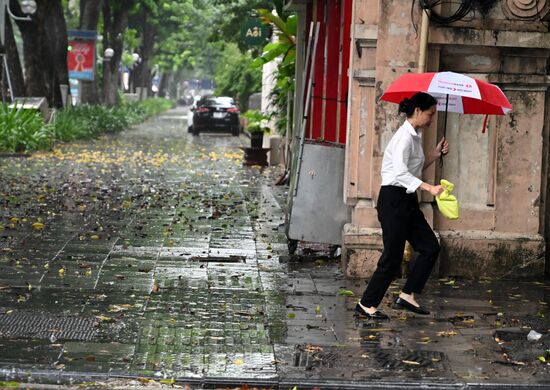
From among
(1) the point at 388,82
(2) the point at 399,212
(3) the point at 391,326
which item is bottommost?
(3) the point at 391,326

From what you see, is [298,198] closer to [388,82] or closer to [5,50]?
[388,82]

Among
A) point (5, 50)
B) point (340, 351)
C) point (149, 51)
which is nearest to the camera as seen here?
point (340, 351)

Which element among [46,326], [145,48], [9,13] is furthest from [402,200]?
[145,48]

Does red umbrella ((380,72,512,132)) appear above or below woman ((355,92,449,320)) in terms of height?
above

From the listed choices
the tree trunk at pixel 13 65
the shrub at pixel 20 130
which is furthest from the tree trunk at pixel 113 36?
the shrub at pixel 20 130

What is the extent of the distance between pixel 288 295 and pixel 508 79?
2944 mm

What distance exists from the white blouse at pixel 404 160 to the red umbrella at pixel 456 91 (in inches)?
16.5

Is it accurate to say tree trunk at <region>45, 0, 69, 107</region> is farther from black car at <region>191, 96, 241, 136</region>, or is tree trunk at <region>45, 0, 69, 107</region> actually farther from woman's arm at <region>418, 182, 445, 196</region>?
woman's arm at <region>418, 182, 445, 196</region>

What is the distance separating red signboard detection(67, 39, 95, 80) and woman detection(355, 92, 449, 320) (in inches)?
1279

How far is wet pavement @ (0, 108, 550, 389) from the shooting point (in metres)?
7.07

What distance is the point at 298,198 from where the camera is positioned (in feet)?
38.0

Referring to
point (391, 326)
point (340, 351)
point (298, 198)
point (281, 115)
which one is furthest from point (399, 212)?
point (281, 115)

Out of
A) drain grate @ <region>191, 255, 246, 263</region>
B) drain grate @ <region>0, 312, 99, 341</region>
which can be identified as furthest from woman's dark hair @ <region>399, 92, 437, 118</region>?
drain grate @ <region>191, 255, 246, 263</region>

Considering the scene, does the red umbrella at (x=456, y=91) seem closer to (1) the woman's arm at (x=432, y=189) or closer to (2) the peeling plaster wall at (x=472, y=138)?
(1) the woman's arm at (x=432, y=189)
